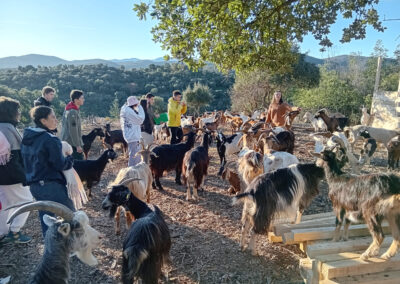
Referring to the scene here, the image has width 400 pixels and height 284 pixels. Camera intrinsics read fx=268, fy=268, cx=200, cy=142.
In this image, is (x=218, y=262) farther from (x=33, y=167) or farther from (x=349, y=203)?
(x=33, y=167)

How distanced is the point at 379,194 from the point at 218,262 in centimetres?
207

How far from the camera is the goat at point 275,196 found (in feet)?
11.5

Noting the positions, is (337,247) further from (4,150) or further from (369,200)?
(4,150)

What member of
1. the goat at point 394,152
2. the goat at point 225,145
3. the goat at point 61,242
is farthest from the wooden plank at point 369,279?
the goat at point 394,152

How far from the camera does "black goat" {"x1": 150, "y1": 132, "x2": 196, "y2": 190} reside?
241 inches

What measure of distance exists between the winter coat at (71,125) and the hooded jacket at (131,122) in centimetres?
93

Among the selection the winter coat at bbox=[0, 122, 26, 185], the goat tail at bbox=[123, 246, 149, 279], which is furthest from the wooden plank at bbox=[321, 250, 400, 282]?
the winter coat at bbox=[0, 122, 26, 185]

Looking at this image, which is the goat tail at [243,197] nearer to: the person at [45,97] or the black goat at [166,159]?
the black goat at [166,159]

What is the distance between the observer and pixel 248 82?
20078 millimetres

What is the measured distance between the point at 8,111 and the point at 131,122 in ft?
8.39

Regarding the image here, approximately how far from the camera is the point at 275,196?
3576mm

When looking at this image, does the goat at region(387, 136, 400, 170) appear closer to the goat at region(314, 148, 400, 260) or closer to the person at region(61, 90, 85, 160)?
the goat at region(314, 148, 400, 260)

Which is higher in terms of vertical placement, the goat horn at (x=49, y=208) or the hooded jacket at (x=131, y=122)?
the hooded jacket at (x=131, y=122)

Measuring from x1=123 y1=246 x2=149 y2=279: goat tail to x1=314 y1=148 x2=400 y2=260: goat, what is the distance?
2.21 meters
